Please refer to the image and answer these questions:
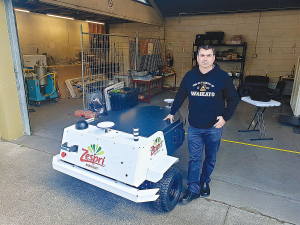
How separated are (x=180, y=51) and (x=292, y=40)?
13.0 ft

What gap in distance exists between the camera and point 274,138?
4.40 meters

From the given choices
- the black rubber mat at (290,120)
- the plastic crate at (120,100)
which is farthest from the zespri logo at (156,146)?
the black rubber mat at (290,120)

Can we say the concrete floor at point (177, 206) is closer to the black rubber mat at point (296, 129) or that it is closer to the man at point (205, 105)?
the man at point (205, 105)

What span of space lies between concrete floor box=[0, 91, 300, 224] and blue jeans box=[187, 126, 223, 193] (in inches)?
11.0

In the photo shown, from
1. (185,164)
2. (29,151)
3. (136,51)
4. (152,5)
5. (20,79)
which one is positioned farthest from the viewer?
(152,5)

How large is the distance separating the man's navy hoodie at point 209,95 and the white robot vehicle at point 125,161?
0.47 metres

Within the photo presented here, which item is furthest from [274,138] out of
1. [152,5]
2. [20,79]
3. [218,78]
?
[152,5]

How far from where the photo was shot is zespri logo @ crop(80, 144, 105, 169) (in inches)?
89.5

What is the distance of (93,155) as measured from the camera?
7.63ft

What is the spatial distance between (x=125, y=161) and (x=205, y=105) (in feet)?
3.20

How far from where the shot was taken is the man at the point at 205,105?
2238 mm

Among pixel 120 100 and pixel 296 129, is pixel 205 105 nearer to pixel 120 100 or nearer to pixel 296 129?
pixel 120 100

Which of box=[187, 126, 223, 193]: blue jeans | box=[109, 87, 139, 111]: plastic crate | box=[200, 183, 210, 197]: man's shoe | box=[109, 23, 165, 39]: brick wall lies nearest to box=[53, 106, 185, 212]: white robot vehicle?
box=[187, 126, 223, 193]: blue jeans

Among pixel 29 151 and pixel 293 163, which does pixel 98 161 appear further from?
pixel 293 163
